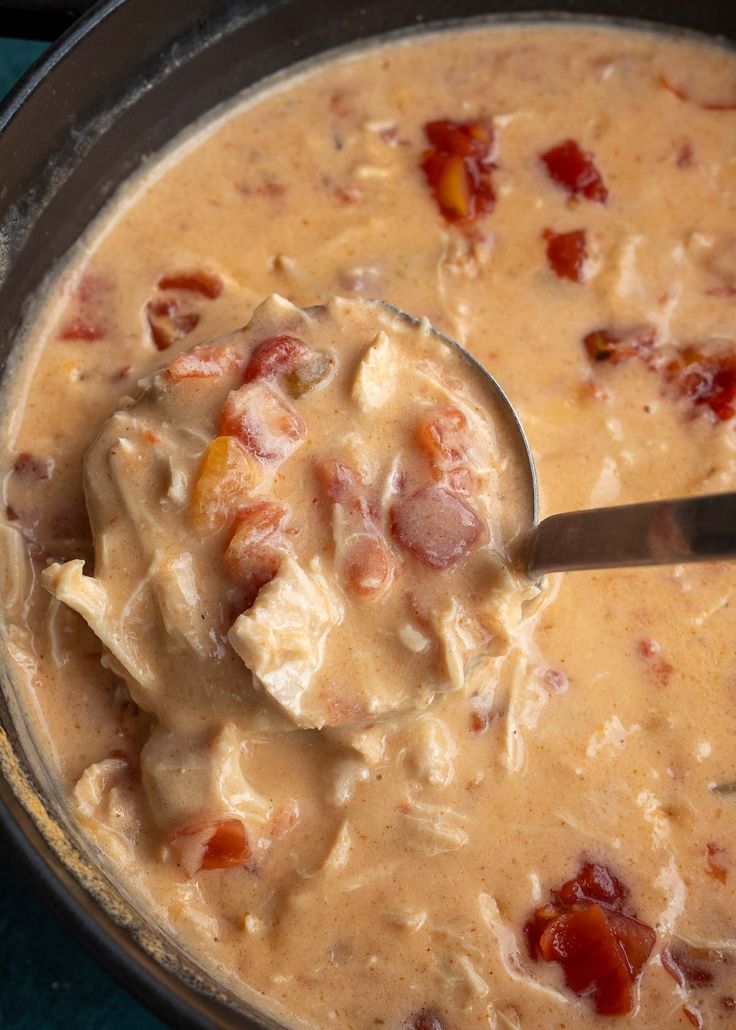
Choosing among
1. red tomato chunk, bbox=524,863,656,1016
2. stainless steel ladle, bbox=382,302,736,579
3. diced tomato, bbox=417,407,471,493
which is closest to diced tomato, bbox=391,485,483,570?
diced tomato, bbox=417,407,471,493

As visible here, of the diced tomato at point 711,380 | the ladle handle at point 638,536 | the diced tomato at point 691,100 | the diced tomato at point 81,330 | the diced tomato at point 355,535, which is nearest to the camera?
the ladle handle at point 638,536

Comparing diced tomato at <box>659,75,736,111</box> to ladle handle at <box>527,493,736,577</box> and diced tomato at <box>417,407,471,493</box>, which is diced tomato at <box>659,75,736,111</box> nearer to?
diced tomato at <box>417,407,471,493</box>

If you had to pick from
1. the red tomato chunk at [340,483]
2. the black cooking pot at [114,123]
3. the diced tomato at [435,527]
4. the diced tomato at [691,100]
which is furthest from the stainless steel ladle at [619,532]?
the diced tomato at [691,100]

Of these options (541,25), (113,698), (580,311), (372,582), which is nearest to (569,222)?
(580,311)

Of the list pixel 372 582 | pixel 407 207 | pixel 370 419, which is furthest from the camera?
pixel 407 207

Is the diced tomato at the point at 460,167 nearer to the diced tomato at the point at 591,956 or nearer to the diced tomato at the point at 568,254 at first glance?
the diced tomato at the point at 568,254

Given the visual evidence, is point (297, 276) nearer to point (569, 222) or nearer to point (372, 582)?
point (569, 222)
